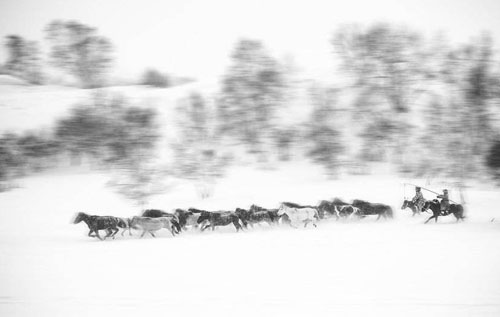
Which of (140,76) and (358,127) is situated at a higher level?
(140,76)

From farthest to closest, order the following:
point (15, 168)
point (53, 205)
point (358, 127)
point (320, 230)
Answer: point (358, 127), point (15, 168), point (53, 205), point (320, 230)

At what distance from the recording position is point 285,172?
30.1 metres

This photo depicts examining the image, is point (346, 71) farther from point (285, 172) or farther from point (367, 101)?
point (285, 172)

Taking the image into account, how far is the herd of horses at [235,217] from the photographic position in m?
13.4

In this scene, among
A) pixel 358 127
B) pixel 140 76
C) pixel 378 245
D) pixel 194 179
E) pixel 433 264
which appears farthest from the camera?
pixel 140 76

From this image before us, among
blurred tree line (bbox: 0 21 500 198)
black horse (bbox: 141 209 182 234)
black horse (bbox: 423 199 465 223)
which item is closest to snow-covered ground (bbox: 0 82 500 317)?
black horse (bbox: 423 199 465 223)

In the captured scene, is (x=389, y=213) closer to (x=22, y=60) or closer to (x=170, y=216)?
(x=170, y=216)

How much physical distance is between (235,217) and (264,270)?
5.14m

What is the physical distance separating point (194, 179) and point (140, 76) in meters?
44.7

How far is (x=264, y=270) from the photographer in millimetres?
9398

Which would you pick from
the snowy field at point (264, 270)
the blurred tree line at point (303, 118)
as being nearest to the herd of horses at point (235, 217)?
the snowy field at point (264, 270)

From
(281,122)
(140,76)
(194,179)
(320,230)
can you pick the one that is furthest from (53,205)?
(140,76)

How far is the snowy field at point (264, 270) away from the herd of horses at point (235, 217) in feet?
1.38

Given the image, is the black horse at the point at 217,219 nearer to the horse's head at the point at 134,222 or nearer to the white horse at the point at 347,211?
the horse's head at the point at 134,222
